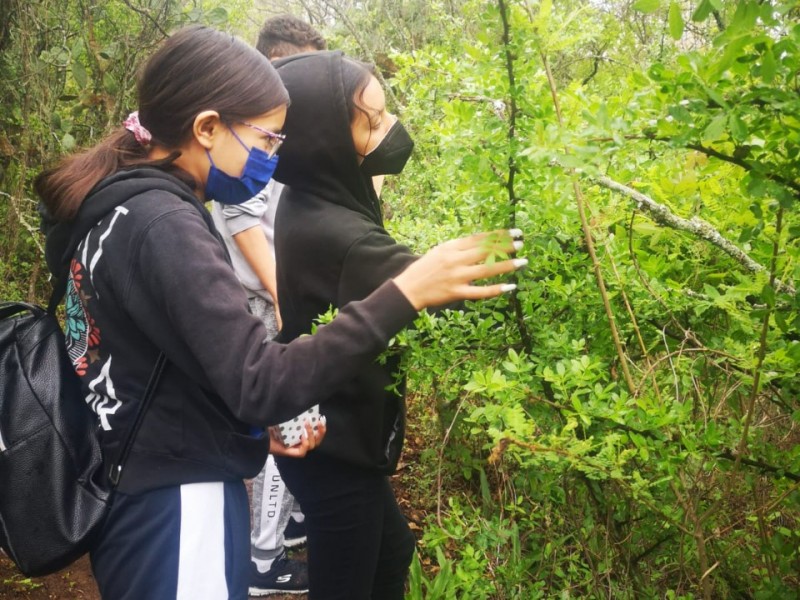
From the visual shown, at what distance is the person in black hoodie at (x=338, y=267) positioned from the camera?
1919 millimetres

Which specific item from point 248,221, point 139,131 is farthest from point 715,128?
point 248,221

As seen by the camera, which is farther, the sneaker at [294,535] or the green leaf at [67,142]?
the green leaf at [67,142]

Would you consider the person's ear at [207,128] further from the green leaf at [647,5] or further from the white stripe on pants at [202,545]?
the green leaf at [647,5]

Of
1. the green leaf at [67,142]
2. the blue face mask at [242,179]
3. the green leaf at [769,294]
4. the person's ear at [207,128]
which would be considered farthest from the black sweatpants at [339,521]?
the green leaf at [67,142]

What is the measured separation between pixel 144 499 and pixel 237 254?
6.78 ft

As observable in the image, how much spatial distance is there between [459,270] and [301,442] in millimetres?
784

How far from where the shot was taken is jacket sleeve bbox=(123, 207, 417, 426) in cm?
130

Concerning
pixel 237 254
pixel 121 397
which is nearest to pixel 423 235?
pixel 121 397

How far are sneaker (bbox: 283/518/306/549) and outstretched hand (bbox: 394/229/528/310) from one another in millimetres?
2677

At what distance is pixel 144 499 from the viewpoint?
143 cm

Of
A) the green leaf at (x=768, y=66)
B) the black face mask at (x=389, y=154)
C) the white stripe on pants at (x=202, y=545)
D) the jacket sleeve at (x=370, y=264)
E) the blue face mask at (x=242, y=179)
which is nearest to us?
the green leaf at (x=768, y=66)

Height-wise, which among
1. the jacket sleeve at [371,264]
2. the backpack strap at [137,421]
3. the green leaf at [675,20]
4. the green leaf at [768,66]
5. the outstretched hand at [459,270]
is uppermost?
the green leaf at [675,20]

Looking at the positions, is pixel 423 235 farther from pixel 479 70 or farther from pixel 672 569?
pixel 672 569

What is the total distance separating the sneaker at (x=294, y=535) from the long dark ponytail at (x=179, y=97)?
260 cm
